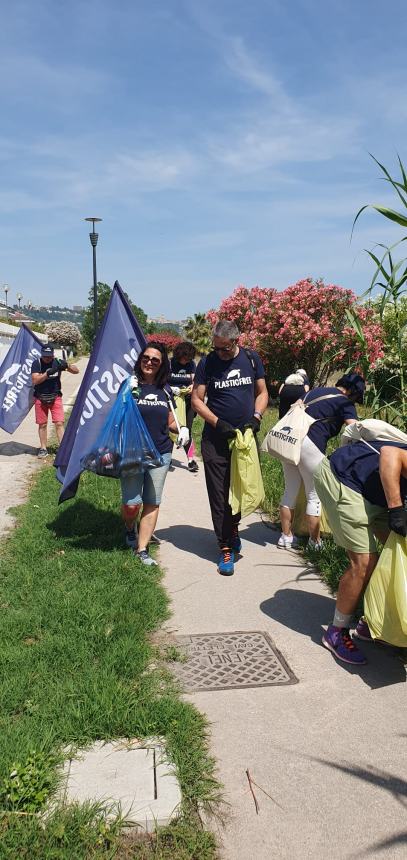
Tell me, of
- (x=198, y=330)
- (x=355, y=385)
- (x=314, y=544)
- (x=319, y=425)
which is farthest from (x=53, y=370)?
(x=198, y=330)

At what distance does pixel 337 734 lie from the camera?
9.78 ft

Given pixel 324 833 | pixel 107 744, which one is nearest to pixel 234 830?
pixel 324 833

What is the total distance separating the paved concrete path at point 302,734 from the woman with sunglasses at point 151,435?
492 mm

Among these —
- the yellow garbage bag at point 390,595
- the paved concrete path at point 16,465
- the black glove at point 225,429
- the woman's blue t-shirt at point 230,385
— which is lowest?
the paved concrete path at point 16,465

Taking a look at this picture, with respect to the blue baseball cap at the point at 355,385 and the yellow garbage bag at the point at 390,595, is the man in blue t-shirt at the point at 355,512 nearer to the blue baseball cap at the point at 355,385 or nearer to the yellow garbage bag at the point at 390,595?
the yellow garbage bag at the point at 390,595

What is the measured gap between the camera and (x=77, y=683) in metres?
3.24

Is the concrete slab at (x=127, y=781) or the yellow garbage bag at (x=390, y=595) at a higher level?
the yellow garbage bag at (x=390, y=595)

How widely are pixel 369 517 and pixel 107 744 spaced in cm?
173

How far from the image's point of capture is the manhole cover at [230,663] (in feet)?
11.3

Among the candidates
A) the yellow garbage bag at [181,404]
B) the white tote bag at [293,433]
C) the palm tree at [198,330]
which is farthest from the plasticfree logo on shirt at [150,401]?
the palm tree at [198,330]

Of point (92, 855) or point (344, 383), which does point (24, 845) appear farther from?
point (344, 383)

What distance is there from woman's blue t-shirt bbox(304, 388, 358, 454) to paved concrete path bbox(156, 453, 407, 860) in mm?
1127

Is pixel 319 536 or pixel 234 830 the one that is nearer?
pixel 234 830

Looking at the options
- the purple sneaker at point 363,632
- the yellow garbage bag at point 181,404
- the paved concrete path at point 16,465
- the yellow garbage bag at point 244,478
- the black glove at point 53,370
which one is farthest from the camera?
the black glove at point 53,370
